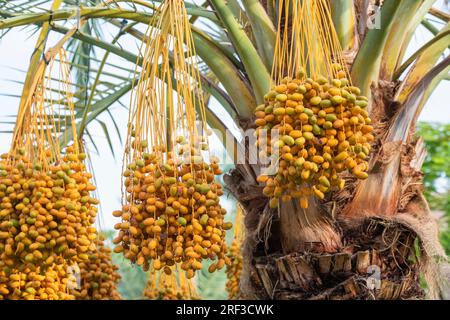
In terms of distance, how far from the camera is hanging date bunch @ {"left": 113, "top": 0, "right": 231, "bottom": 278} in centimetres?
170

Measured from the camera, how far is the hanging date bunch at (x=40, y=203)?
1.96 meters

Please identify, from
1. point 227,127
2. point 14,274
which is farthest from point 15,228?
point 227,127

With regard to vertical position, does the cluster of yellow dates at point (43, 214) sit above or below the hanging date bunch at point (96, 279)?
above

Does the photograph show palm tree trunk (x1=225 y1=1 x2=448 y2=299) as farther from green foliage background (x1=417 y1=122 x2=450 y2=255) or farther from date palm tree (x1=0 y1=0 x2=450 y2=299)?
green foliage background (x1=417 y1=122 x2=450 y2=255)

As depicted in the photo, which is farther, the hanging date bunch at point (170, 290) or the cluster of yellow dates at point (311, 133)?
the hanging date bunch at point (170, 290)

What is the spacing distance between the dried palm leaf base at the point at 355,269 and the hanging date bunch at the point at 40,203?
2.09 feet

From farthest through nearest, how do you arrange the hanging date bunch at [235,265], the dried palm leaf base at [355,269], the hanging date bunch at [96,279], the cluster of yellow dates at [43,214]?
the hanging date bunch at [235,265], the hanging date bunch at [96,279], the dried palm leaf base at [355,269], the cluster of yellow dates at [43,214]

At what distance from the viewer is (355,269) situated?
2127mm

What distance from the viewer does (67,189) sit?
2.05 meters

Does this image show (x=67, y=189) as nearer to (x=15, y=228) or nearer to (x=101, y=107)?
(x=15, y=228)

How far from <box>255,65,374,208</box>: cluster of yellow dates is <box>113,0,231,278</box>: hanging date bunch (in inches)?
7.3

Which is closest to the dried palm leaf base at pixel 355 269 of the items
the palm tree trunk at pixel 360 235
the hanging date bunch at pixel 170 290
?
the palm tree trunk at pixel 360 235

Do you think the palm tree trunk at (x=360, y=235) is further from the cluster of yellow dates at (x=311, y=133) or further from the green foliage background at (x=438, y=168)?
the green foliage background at (x=438, y=168)

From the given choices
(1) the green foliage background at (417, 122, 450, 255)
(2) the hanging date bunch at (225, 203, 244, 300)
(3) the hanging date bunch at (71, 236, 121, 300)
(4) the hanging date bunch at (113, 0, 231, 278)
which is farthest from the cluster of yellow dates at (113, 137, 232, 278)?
(1) the green foliage background at (417, 122, 450, 255)
